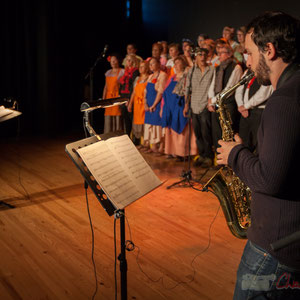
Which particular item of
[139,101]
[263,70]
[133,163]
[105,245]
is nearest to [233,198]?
[133,163]

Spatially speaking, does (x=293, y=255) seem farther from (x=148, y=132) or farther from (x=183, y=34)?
(x=183, y=34)

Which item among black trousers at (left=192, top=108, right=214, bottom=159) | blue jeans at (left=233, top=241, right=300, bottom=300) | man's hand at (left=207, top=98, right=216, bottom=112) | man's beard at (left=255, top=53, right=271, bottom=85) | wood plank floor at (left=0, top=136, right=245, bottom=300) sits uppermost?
man's beard at (left=255, top=53, right=271, bottom=85)

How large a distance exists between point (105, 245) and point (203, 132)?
2.69 m

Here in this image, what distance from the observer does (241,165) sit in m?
1.20

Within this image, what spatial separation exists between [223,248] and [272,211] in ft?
5.89

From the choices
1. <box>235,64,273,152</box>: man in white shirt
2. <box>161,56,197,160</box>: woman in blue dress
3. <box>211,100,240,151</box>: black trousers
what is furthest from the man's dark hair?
<box>161,56,197,160</box>: woman in blue dress

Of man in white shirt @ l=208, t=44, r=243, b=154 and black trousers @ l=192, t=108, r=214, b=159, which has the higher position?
man in white shirt @ l=208, t=44, r=243, b=154

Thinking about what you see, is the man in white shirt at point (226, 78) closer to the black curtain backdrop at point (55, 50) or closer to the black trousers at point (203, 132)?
the black trousers at point (203, 132)

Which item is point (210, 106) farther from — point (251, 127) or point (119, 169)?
point (119, 169)

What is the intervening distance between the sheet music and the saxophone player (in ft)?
2.10

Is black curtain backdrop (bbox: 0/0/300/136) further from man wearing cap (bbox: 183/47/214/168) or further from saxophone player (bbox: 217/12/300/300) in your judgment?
saxophone player (bbox: 217/12/300/300)

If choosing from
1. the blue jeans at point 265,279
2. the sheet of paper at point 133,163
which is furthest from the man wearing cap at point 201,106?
the blue jeans at point 265,279

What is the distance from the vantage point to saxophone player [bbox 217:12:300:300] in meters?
1.06

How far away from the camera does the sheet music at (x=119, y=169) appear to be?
5.70 feet
